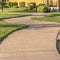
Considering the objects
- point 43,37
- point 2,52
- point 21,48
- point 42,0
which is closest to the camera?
point 2,52

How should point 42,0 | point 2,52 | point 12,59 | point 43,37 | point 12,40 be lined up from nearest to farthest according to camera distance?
point 12,59
point 2,52
point 12,40
point 43,37
point 42,0

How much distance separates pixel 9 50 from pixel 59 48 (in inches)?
73.5

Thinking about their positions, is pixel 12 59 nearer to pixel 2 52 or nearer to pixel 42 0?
pixel 2 52

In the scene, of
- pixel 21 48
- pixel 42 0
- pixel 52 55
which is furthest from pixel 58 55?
pixel 42 0

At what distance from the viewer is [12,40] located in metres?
14.4

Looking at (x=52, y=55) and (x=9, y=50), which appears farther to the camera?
(x=9, y=50)

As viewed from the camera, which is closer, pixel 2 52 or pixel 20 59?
pixel 20 59

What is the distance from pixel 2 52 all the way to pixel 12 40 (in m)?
2.78

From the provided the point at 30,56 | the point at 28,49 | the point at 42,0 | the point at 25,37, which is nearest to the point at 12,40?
the point at 25,37

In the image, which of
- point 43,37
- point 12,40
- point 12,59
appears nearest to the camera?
point 12,59

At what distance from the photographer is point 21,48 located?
40.6 ft

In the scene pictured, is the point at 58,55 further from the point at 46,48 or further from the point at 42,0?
the point at 42,0

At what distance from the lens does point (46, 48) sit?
12.3 meters

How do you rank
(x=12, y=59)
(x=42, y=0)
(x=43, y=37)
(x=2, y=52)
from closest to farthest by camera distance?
(x=12, y=59) < (x=2, y=52) < (x=43, y=37) < (x=42, y=0)
